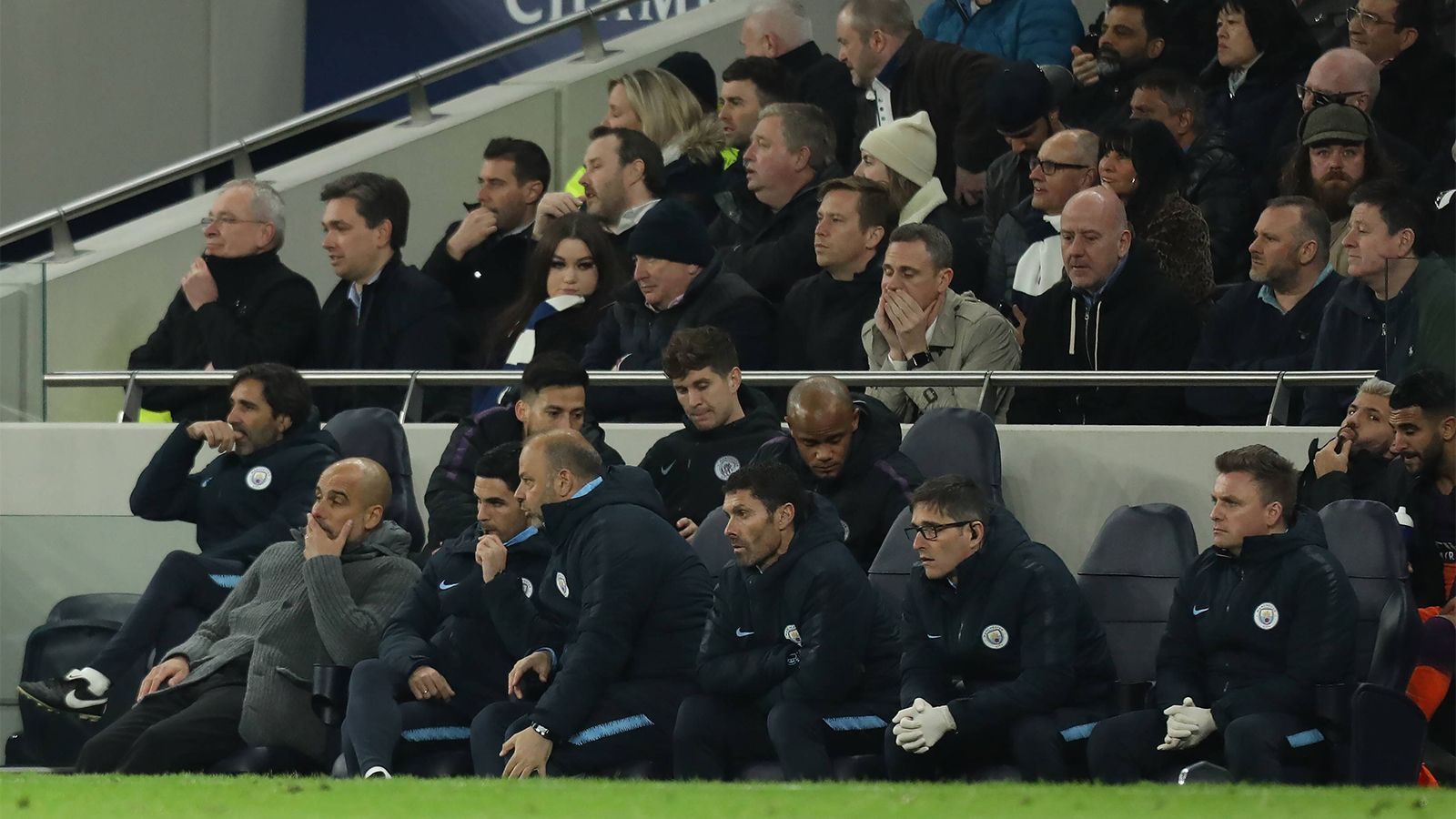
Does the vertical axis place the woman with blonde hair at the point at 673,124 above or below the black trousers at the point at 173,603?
above

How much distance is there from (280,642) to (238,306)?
2.26m

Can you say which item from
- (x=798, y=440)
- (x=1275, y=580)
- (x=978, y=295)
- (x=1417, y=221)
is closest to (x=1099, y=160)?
(x=978, y=295)

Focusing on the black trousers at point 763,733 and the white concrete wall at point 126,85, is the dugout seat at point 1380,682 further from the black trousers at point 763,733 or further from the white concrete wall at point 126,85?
the white concrete wall at point 126,85

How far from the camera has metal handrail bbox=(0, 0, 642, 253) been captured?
12.1 m

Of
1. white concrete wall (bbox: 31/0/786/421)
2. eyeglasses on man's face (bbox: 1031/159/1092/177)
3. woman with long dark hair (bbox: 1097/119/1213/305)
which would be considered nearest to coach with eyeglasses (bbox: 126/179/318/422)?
white concrete wall (bbox: 31/0/786/421)

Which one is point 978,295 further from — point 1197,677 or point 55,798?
point 55,798

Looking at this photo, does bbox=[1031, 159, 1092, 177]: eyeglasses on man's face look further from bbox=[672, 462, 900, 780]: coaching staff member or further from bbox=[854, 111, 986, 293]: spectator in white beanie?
bbox=[672, 462, 900, 780]: coaching staff member

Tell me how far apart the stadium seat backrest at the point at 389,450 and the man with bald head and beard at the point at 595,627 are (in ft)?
3.53

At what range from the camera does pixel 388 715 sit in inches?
319

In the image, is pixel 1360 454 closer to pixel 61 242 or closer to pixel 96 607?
pixel 96 607

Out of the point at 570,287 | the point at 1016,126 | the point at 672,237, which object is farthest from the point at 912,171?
the point at 570,287

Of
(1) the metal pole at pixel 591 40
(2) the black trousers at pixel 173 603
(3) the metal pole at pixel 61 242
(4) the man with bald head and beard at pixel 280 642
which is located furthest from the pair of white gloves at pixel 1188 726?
(1) the metal pole at pixel 591 40

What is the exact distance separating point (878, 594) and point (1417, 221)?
2617 mm

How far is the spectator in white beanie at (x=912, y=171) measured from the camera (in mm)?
10156
